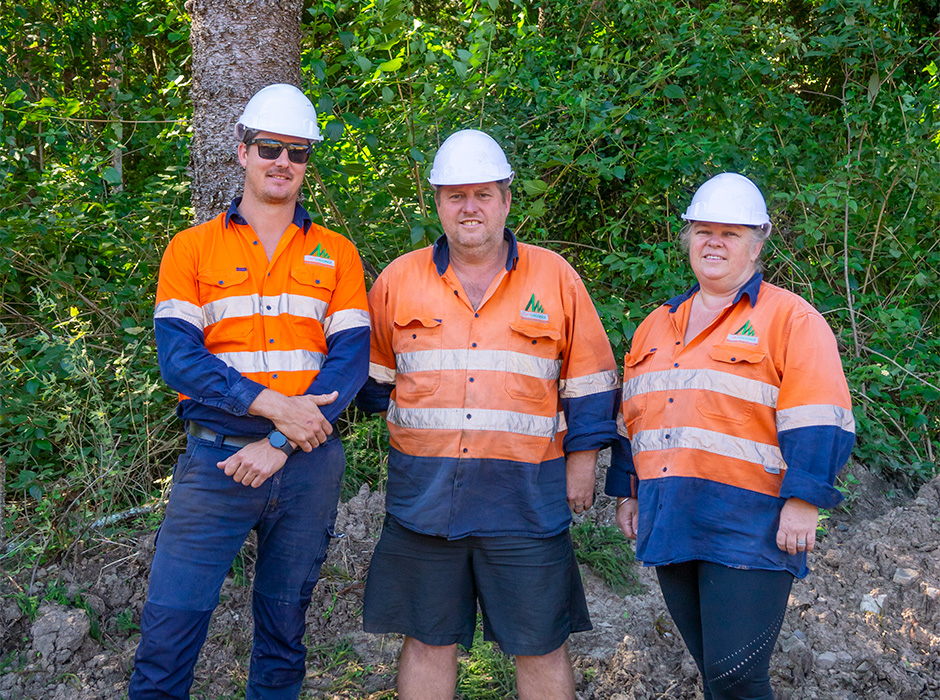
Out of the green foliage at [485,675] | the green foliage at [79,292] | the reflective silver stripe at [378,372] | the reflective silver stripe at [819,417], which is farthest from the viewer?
the green foliage at [79,292]

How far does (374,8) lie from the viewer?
12.1 ft

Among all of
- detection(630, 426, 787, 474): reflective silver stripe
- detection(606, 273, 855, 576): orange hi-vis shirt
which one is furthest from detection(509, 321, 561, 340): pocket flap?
detection(630, 426, 787, 474): reflective silver stripe

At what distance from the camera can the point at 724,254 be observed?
2.54 meters

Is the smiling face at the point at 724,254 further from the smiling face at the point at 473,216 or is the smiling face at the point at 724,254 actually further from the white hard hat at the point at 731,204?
the smiling face at the point at 473,216

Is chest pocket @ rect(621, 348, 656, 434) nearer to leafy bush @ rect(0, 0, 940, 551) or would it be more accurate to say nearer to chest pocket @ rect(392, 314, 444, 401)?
chest pocket @ rect(392, 314, 444, 401)

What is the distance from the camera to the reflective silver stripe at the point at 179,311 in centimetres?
259

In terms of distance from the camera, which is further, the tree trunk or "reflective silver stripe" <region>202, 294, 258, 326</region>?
the tree trunk

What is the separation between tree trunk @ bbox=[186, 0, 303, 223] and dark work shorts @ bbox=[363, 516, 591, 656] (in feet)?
6.39

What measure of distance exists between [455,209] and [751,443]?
1.28m

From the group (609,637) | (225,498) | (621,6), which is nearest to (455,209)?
(225,498)

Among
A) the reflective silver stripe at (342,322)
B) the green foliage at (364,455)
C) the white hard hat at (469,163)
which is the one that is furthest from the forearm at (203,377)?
the green foliage at (364,455)

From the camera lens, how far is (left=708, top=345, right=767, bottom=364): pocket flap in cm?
239

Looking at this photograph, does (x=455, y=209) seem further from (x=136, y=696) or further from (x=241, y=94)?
(x=136, y=696)

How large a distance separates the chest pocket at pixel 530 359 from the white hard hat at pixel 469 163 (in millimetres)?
533
